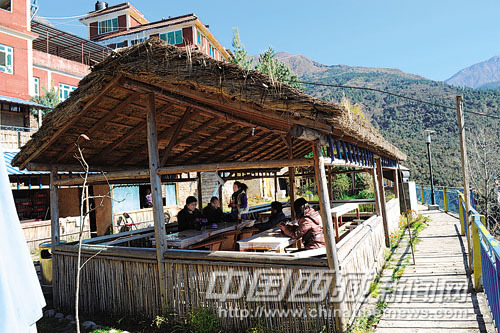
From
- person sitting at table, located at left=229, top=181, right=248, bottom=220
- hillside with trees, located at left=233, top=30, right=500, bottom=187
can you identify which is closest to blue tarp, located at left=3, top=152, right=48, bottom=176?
person sitting at table, located at left=229, top=181, right=248, bottom=220

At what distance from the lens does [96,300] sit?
18.2 ft

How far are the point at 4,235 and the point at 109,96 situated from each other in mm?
3462

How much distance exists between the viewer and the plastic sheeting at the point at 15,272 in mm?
1928

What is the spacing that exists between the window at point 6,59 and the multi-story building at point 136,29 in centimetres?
1276

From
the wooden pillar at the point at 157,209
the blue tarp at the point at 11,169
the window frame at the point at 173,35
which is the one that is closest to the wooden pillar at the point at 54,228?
the wooden pillar at the point at 157,209

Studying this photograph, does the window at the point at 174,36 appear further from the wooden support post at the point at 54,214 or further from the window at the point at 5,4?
the wooden support post at the point at 54,214

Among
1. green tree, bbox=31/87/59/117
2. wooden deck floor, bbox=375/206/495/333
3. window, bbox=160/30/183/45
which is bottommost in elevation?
wooden deck floor, bbox=375/206/495/333

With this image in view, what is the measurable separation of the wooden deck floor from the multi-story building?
83.5ft

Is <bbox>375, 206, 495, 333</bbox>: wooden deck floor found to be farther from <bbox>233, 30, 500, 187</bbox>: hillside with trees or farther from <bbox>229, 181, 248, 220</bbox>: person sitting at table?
<bbox>233, 30, 500, 187</bbox>: hillside with trees

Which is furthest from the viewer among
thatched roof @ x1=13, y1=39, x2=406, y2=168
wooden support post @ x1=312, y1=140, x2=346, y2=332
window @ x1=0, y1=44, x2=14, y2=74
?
window @ x1=0, y1=44, x2=14, y2=74

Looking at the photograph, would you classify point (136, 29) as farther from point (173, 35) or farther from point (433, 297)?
point (433, 297)

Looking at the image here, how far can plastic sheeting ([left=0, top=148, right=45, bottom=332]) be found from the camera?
1.93 m

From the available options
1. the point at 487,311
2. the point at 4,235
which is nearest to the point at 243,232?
the point at 487,311

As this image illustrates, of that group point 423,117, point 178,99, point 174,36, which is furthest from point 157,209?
point 423,117
